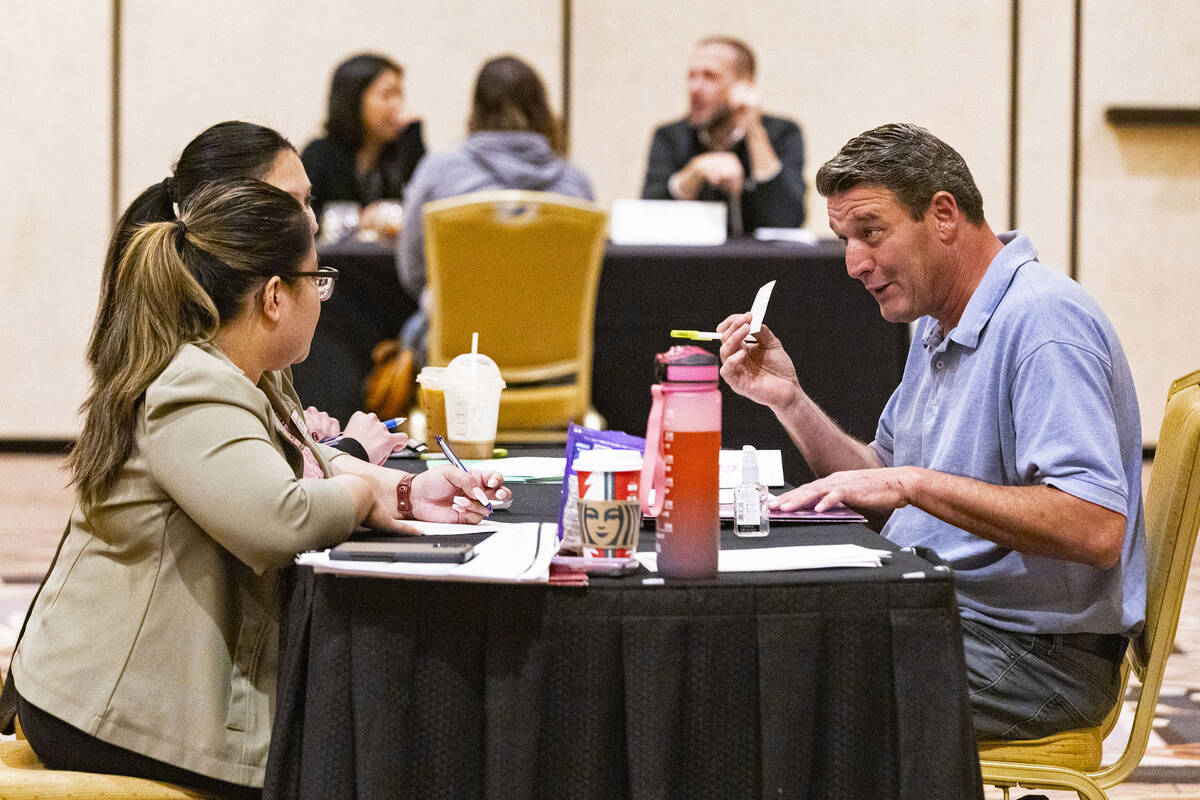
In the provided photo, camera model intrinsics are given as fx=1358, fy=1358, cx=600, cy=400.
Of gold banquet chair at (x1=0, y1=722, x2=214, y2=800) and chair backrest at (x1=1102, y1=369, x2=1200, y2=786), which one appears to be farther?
chair backrest at (x1=1102, y1=369, x2=1200, y2=786)

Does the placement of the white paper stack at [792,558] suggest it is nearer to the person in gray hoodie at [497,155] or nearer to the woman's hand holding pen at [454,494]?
the woman's hand holding pen at [454,494]

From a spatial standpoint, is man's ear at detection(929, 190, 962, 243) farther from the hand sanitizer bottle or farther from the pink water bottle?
the pink water bottle

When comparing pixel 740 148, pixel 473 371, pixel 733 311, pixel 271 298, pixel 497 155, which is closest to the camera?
pixel 271 298

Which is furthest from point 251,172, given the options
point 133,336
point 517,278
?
point 517,278

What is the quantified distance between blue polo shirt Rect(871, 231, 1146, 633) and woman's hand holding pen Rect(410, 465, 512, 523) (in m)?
0.59

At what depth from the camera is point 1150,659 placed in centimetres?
169

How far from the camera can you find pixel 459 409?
2182 millimetres

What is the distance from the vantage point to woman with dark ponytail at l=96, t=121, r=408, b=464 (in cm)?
203

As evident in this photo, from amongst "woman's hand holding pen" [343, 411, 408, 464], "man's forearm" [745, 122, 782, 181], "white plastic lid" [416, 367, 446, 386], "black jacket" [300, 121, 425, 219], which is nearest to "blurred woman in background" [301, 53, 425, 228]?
"black jacket" [300, 121, 425, 219]

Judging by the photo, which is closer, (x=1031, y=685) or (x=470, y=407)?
(x=1031, y=685)

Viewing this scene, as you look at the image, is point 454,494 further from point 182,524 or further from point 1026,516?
point 1026,516

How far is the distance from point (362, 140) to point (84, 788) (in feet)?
13.9

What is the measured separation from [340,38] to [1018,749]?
208 inches

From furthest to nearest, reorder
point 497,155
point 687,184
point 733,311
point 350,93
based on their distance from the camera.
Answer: point 350,93 → point 687,184 → point 497,155 → point 733,311
